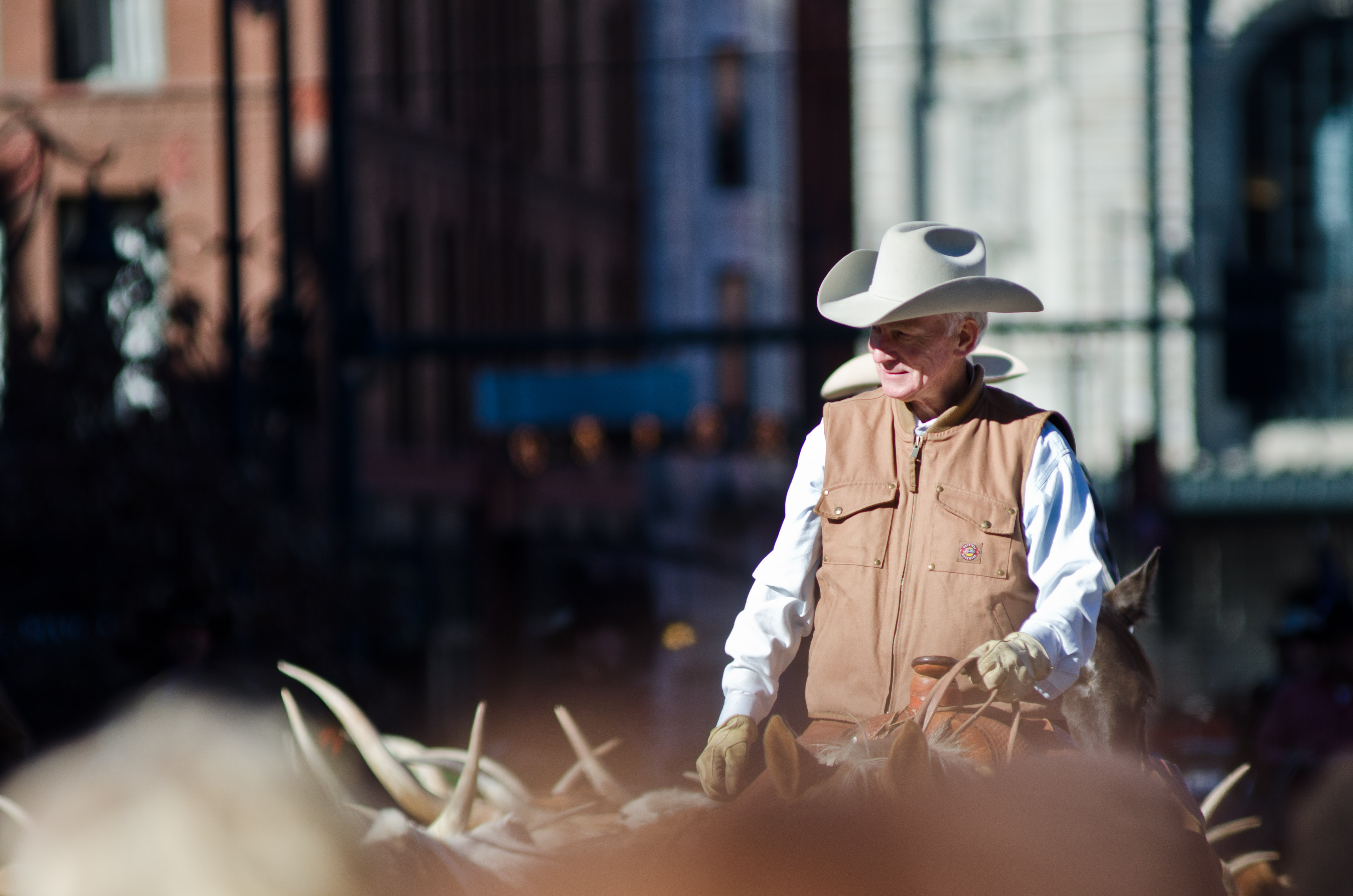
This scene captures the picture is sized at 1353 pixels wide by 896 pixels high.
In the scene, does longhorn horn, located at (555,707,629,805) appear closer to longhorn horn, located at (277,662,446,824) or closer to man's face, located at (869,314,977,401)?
longhorn horn, located at (277,662,446,824)

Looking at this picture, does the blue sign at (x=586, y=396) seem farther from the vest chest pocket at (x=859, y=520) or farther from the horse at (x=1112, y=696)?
the vest chest pocket at (x=859, y=520)


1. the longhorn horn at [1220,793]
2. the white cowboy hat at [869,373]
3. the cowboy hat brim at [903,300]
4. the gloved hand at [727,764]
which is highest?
the cowboy hat brim at [903,300]

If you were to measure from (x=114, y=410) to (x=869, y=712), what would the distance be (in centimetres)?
760

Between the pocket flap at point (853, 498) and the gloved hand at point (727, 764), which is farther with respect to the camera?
the pocket flap at point (853, 498)

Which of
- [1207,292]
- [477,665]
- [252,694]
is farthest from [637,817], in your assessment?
[1207,292]

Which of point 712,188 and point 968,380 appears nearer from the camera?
point 968,380

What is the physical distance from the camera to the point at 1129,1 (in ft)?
81.5

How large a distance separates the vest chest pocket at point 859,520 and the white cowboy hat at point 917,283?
317 millimetres

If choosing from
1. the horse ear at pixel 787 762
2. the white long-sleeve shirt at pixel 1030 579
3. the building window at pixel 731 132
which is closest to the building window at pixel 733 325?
the building window at pixel 731 132

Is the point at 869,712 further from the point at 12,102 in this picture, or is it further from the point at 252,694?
the point at 12,102

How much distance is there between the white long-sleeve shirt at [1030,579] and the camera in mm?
3117

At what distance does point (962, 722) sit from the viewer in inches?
121

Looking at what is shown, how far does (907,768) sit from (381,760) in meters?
1.28

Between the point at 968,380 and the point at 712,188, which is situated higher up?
the point at 712,188
